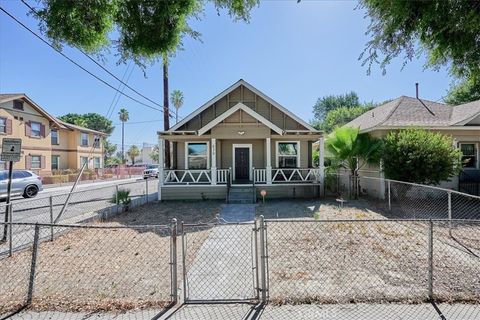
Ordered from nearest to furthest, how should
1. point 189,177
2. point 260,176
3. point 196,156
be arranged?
point 260,176 < point 189,177 < point 196,156

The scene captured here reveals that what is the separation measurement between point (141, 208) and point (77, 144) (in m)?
25.8

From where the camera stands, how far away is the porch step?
45.1ft

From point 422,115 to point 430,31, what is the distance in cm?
1307

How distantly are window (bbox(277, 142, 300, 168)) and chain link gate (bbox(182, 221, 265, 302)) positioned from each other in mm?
8407

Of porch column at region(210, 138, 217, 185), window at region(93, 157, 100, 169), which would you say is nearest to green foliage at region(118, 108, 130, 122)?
window at region(93, 157, 100, 169)

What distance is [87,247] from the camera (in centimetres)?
701

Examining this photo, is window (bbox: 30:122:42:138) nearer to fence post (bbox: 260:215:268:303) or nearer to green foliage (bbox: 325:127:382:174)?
green foliage (bbox: 325:127:382:174)

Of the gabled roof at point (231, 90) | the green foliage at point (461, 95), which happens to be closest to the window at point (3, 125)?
the gabled roof at point (231, 90)

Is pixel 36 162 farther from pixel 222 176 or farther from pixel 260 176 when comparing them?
pixel 260 176

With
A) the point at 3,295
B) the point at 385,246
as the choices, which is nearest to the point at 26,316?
the point at 3,295

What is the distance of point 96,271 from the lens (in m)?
5.38

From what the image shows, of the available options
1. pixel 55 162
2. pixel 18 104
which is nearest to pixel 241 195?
pixel 18 104

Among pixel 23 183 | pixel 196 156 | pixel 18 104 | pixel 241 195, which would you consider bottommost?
pixel 241 195

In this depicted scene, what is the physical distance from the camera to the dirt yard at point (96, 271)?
4.07m
